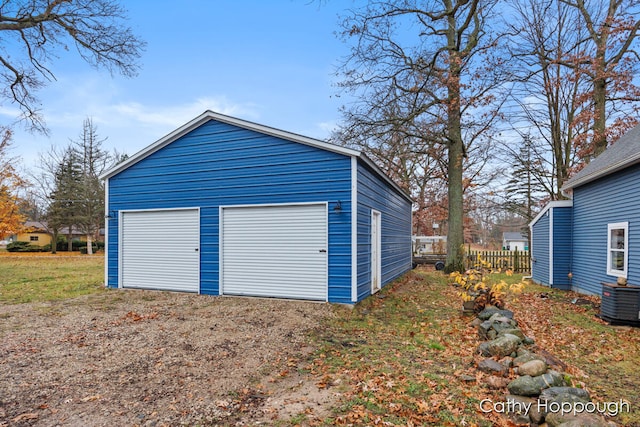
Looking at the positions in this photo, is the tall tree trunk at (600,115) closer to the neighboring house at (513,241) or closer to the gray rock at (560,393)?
the gray rock at (560,393)

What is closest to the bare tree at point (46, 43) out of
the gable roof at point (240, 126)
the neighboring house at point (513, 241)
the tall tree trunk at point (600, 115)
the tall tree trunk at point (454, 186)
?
the gable roof at point (240, 126)

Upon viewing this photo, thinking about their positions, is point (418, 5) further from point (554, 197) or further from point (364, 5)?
point (554, 197)

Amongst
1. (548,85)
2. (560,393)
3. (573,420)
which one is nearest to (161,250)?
(560,393)

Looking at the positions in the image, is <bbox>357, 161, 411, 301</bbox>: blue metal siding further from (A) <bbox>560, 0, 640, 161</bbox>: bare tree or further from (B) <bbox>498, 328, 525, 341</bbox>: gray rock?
(A) <bbox>560, 0, 640, 161</bbox>: bare tree

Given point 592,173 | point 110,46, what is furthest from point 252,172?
point 110,46

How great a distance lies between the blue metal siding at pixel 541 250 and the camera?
38.3 feet

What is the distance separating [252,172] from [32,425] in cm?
595

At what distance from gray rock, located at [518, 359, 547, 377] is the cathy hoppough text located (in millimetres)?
463

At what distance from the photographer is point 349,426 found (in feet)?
9.51

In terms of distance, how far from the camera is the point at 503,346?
4.40 m

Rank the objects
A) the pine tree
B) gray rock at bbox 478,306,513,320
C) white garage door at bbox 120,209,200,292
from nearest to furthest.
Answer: gray rock at bbox 478,306,513,320
white garage door at bbox 120,209,200,292
the pine tree

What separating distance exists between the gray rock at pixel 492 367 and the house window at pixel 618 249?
6007mm

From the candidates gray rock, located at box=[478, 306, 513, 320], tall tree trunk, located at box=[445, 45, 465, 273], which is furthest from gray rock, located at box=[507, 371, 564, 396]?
tall tree trunk, located at box=[445, 45, 465, 273]

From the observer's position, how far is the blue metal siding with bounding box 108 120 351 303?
24.1 feet
